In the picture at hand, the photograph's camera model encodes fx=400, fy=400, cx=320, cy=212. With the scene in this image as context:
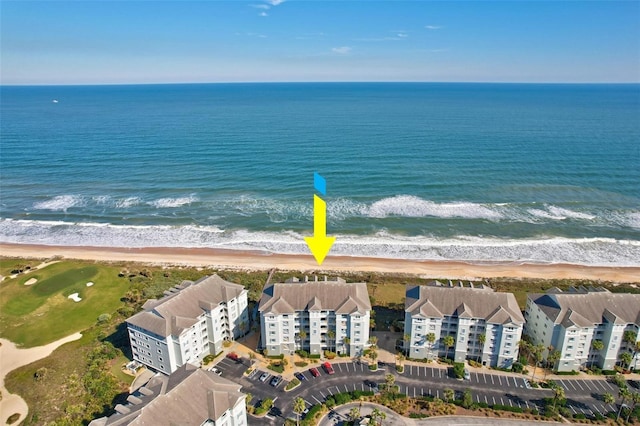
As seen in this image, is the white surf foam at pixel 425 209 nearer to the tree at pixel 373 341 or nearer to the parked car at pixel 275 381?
the tree at pixel 373 341

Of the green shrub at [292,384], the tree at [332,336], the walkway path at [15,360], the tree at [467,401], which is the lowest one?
the walkway path at [15,360]

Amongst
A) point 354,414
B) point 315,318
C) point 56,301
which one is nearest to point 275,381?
point 315,318

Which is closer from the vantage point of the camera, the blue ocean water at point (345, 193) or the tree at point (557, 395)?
the tree at point (557, 395)

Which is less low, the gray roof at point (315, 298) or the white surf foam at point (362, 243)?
the gray roof at point (315, 298)

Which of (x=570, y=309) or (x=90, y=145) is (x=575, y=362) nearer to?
→ (x=570, y=309)

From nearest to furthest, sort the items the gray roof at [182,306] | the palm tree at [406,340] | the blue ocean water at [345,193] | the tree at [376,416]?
the tree at [376,416] < the gray roof at [182,306] < the palm tree at [406,340] < the blue ocean water at [345,193]

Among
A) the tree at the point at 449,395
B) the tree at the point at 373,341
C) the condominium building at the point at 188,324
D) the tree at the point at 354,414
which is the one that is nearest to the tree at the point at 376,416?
the tree at the point at 354,414

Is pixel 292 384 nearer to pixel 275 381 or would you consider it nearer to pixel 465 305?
pixel 275 381
